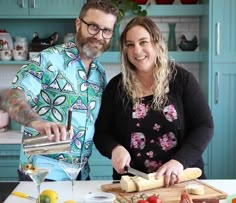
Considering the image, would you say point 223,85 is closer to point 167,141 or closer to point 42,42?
point 42,42

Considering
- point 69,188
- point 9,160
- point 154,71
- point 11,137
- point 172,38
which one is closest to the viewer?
point 69,188

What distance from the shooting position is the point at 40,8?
13.7 feet

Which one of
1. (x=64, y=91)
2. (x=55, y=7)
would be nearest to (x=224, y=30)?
(x=55, y=7)

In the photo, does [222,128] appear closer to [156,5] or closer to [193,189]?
[156,5]

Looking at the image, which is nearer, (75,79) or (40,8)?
(75,79)

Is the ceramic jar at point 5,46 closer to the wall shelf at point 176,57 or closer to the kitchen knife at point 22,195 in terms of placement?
the wall shelf at point 176,57

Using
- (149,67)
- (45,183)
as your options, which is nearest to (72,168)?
(45,183)

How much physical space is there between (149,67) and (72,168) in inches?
27.9

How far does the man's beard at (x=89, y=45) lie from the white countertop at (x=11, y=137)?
6.21ft

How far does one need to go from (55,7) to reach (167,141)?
2283 millimetres

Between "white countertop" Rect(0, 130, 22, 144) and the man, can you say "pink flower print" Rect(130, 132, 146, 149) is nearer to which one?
the man

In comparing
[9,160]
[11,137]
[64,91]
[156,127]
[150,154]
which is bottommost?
[9,160]

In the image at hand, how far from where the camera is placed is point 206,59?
418 centimetres

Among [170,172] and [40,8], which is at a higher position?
[40,8]
